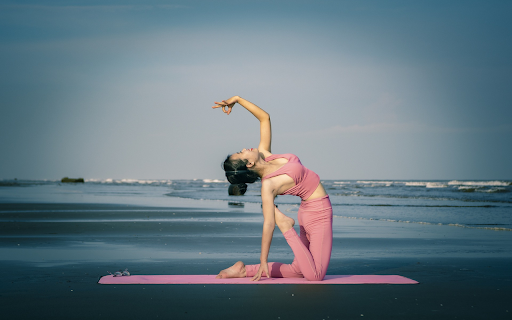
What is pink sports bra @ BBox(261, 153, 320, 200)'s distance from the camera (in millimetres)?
4751

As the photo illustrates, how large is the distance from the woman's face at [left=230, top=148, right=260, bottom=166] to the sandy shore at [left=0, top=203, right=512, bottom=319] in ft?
3.85

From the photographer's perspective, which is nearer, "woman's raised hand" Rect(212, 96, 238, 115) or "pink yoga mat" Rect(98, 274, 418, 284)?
"pink yoga mat" Rect(98, 274, 418, 284)

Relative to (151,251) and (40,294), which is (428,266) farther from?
(40,294)

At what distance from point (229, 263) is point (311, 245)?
1.45 m

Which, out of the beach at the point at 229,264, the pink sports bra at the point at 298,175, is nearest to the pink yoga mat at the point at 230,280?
the beach at the point at 229,264

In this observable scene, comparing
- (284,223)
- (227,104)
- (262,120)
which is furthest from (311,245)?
(227,104)

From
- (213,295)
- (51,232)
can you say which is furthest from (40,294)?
(51,232)

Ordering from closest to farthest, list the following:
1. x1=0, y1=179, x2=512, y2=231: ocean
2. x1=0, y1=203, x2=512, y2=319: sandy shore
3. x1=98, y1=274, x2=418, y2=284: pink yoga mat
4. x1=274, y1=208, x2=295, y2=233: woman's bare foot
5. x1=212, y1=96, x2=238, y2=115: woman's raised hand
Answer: x1=0, y1=203, x2=512, y2=319: sandy shore
x1=98, y1=274, x2=418, y2=284: pink yoga mat
x1=274, y1=208, x2=295, y2=233: woman's bare foot
x1=212, y1=96, x2=238, y2=115: woman's raised hand
x1=0, y1=179, x2=512, y2=231: ocean

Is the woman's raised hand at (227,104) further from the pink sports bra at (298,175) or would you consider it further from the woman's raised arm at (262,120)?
the pink sports bra at (298,175)

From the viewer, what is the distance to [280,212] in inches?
191

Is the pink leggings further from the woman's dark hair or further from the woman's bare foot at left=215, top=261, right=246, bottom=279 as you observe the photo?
the woman's dark hair

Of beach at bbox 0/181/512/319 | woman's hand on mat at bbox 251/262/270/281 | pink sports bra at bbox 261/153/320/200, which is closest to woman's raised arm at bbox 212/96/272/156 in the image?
pink sports bra at bbox 261/153/320/200

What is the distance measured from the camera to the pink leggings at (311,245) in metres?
4.78

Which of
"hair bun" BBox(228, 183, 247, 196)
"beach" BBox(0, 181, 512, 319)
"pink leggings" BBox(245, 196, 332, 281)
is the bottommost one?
"beach" BBox(0, 181, 512, 319)
